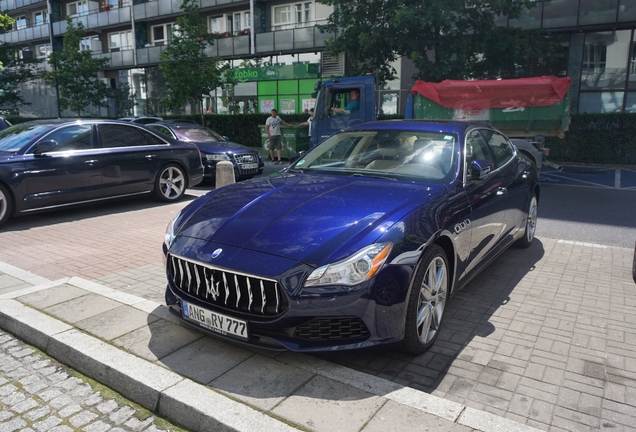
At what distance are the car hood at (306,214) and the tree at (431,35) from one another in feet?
40.2

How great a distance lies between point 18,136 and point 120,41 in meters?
32.7

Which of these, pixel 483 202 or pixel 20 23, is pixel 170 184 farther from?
Result: pixel 20 23

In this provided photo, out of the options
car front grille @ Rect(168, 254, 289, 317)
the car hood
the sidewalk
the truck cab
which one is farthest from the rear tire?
the truck cab

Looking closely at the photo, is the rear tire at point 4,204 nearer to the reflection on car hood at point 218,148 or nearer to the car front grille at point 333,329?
the reflection on car hood at point 218,148

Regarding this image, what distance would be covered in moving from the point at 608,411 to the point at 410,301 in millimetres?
1231

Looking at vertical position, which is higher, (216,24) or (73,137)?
(216,24)

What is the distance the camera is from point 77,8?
4003cm

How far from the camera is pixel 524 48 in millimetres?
16312

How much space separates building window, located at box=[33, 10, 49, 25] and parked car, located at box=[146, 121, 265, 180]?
37268 mm

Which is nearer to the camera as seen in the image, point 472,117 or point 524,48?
point 472,117

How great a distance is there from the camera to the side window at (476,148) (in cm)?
464

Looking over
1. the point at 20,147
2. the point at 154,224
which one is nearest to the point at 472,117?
the point at 154,224

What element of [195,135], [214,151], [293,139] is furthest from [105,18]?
[214,151]

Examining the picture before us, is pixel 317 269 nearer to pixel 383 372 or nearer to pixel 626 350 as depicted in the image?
pixel 383 372
